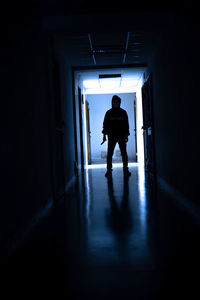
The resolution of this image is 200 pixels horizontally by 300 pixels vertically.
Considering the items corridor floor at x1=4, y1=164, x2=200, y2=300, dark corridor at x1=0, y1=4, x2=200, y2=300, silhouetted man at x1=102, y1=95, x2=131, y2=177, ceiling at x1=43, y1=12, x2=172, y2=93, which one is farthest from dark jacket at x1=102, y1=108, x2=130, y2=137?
corridor floor at x1=4, y1=164, x2=200, y2=300

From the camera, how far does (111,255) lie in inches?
89.4

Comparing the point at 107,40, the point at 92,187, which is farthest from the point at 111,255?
the point at 107,40

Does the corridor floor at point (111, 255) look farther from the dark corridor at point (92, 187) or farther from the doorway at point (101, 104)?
the doorway at point (101, 104)

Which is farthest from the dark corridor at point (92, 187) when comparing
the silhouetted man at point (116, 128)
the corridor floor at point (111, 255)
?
the silhouetted man at point (116, 128)

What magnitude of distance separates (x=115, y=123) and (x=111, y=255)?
5190 mm

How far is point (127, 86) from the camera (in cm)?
1076

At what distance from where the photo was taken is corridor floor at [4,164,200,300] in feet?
5.73

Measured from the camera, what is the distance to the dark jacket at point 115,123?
23.8ft

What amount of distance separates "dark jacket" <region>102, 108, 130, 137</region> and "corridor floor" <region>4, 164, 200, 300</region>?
3495mm

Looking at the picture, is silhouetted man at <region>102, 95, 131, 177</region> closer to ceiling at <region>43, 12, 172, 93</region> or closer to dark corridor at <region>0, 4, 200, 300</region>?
ceiling at <region>43, 12, 172, 93</region>

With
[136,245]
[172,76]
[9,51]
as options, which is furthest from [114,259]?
[172,76]

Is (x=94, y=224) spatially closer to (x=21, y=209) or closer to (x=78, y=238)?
(x=78, y=238)

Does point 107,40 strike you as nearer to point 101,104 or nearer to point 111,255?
point 111,255

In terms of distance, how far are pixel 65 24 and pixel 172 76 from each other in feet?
4.94
